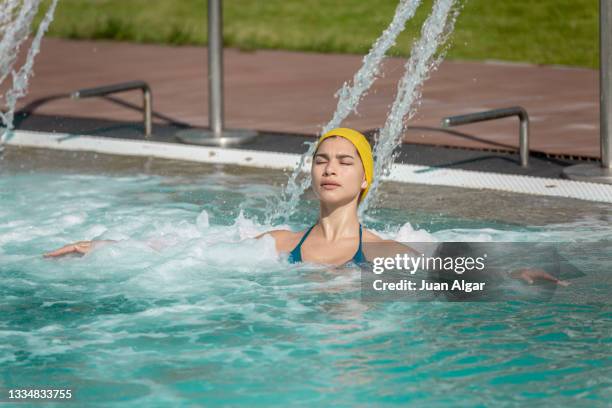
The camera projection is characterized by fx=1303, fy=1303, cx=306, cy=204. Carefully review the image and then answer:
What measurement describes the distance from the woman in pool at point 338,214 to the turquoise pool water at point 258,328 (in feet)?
0.30

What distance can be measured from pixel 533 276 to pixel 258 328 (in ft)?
5.06

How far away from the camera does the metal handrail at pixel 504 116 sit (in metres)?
8.89

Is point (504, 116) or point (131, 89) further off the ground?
point (131, 89)

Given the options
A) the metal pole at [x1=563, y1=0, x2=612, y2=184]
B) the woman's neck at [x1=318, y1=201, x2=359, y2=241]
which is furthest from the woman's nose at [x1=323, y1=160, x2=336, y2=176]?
the metal pole at [x1=563, y1=0, x2=612, y2=184]

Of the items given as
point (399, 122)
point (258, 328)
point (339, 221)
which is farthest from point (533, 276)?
point (399, 122)

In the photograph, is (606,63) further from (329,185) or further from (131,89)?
(131,89)

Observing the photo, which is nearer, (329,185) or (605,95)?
(329,185)

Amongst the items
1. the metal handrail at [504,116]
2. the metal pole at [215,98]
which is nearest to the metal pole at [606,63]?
the metal handrail at [504,116]

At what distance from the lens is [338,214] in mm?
6793

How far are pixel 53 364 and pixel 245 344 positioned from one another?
0.90m

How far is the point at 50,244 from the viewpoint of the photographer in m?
8.06

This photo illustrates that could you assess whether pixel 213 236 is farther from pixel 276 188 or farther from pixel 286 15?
pixel 286 15

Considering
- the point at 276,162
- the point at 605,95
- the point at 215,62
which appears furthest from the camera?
the point at 215,62

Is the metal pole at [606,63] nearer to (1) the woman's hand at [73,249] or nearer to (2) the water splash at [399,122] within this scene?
(2) the water splash at [399,122]
